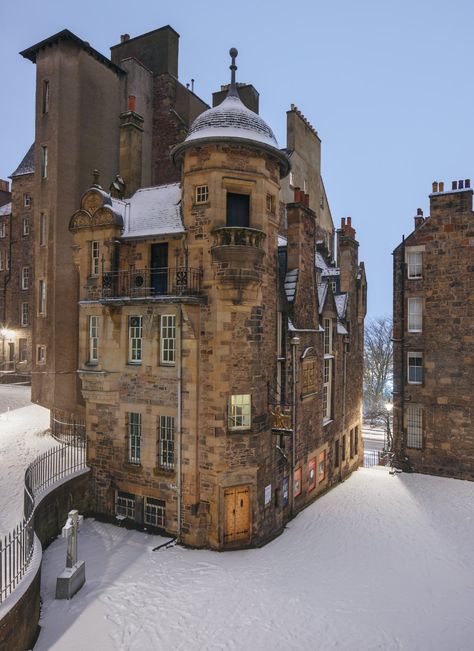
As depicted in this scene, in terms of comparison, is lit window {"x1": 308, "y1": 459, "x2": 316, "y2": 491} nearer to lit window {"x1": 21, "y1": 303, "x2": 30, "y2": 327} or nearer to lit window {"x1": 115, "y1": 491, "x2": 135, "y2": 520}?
lit window {"x1": 115, "y1": 491, "x2": 135, "y2": 520}

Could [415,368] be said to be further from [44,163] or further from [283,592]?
[44,163]

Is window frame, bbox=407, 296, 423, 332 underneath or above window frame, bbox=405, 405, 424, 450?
above

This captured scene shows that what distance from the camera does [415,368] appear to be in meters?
23.6

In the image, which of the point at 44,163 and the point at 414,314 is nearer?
the point at 44,163

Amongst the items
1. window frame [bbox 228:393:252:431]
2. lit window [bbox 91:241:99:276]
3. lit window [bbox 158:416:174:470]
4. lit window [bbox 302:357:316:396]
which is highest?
lit window [bbox 91:241:99:276]

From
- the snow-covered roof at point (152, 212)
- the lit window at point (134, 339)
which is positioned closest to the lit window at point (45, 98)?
the snow-covered roof at point (152, 212)

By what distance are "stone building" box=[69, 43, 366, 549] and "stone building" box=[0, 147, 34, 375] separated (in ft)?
70.1

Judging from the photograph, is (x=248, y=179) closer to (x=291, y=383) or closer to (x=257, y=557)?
(x=291, y=383)

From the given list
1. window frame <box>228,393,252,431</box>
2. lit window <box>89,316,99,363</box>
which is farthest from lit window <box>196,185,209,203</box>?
window frame <box>228,393,252,431</box>

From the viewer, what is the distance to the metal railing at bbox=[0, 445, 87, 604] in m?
9.79

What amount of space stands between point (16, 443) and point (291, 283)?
51.7 feet

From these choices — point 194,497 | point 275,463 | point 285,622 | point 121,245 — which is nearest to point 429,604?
point 285,622

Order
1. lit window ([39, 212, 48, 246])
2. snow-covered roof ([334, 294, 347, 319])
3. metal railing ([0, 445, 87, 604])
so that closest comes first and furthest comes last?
metal railing ([0, 445, 87, 604]), lit window ([39, 212, 48, 246]), snow-covered roof ([334, 294, 347, 319])

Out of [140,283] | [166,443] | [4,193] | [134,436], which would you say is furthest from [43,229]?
[4,193]
